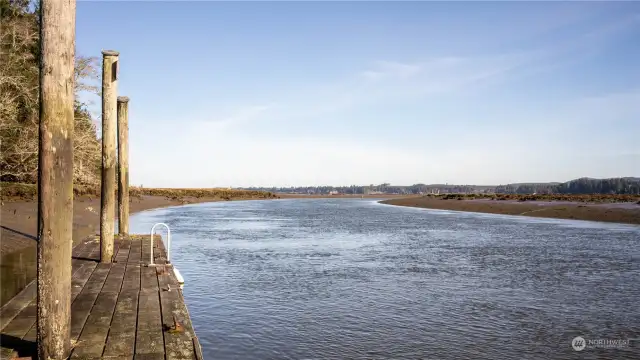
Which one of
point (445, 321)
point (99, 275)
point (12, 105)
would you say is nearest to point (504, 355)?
point (445, 321)

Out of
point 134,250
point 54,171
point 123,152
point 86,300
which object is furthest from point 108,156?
point 54,171

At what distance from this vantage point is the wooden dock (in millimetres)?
6164

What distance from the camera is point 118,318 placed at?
7.56 m

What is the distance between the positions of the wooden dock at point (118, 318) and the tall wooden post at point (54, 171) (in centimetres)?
50

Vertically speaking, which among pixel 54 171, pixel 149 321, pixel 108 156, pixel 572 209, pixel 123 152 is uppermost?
pixel 123 152

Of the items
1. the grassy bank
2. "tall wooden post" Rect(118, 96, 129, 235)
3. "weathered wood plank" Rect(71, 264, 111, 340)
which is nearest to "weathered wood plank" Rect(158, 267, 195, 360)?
"weathered wood plank" Rect(71, 264, 111, 340)

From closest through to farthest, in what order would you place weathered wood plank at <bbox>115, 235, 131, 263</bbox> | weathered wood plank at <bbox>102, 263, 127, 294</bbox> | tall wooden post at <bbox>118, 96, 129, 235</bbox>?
weathered wood plank at <bbox>102, 263, 127, 294</bbox> → weathered wood plank at <bbox>115, 235, 131, 263</bbox> → tall wooden post at <bbox>118, 96, 129, 235</bbox>

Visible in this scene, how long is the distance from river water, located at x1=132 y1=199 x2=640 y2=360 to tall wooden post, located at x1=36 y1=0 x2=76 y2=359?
3022mm

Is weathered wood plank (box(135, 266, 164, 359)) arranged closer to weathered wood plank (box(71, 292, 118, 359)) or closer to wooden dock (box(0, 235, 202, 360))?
wooden dock (box(0, 235, 202, 360))

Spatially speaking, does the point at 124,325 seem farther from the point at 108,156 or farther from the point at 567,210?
the point at 567,210

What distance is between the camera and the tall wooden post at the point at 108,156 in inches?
504

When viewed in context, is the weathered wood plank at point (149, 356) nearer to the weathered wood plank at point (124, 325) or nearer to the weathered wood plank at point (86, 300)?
the weathered wood plank at point (124, 325)

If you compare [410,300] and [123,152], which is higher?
[123,152]

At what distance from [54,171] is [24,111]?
64.5ft
